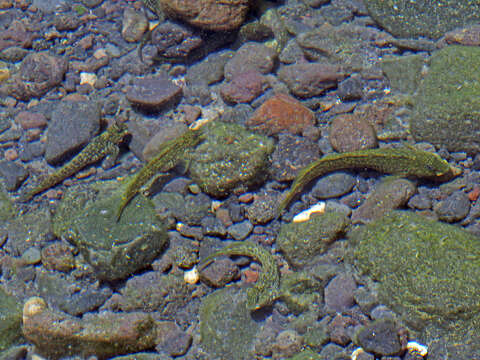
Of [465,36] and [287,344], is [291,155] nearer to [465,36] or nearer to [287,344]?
[287,344]

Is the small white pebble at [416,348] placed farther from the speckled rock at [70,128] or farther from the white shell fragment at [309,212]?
the speckled rock at [70,128]

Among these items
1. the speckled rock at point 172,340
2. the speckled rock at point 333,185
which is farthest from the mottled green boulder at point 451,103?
the speckled rock at point 172,340

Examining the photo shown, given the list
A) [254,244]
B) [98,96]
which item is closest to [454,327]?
[254,244]

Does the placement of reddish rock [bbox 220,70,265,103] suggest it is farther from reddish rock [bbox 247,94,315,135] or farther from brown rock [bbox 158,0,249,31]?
brown rock [bbox 158,0,249,31]

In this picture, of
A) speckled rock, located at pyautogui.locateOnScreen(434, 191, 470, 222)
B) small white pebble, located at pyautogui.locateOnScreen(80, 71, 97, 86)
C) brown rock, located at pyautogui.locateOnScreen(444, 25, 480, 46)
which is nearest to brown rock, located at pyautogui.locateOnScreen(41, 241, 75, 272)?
small white pebble, located at pyautogui.locateOnScreen(80, 71, 97, 86)

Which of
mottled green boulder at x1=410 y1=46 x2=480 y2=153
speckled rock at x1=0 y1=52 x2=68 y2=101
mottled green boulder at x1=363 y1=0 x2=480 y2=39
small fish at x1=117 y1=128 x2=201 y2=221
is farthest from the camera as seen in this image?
speckled rock at x1=0 y1=52 x2=68 y2=101

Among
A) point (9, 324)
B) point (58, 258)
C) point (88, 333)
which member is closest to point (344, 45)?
point (58, 258)

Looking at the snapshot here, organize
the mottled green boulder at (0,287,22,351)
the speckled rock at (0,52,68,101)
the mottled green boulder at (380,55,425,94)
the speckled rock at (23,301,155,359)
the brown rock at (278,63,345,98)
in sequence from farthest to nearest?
the speckled rock at (0,52,68,101) → the brown rock at (278,63,345,98) → the mottled green boulder at (380,55,425,94) → the mottled green boulder at (0,287,22,351) → the speckled rock at (23,301,155,359)
